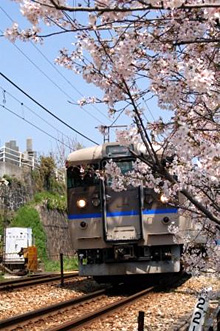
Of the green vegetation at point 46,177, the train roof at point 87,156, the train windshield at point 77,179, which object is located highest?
the green vegetation at point 46,177

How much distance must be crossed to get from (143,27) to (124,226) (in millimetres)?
8341

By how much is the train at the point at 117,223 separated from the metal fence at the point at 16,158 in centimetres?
1401

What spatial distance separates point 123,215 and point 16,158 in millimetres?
16754

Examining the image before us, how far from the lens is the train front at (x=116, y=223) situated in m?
12.4

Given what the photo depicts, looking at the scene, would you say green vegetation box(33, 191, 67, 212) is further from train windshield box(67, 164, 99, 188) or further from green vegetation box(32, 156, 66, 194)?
train windshield box(67, 164, 99, 188)

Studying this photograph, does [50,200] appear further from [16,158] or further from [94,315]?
[94,315]

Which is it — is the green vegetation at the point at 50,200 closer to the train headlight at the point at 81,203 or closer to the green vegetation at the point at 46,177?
the green vegetation at the point at 46,177

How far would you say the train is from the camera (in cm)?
1238

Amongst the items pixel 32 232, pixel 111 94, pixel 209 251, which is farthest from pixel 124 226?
pixel 32 232

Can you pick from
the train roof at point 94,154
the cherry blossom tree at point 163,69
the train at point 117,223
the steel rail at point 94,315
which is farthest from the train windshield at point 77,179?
the cherry blossom tree at point 163,69

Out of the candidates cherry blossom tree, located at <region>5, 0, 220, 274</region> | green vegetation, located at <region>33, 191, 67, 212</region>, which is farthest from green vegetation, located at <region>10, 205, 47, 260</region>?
cherry blossom tree, located at <region>5, 0, 220, 274</region>

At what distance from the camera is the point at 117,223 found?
40.9 feet

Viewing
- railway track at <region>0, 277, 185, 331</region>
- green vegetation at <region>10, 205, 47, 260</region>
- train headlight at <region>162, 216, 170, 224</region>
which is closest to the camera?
railway track at <region>0, 277, 185, 331</region>

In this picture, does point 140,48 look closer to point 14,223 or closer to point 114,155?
point 114,155
